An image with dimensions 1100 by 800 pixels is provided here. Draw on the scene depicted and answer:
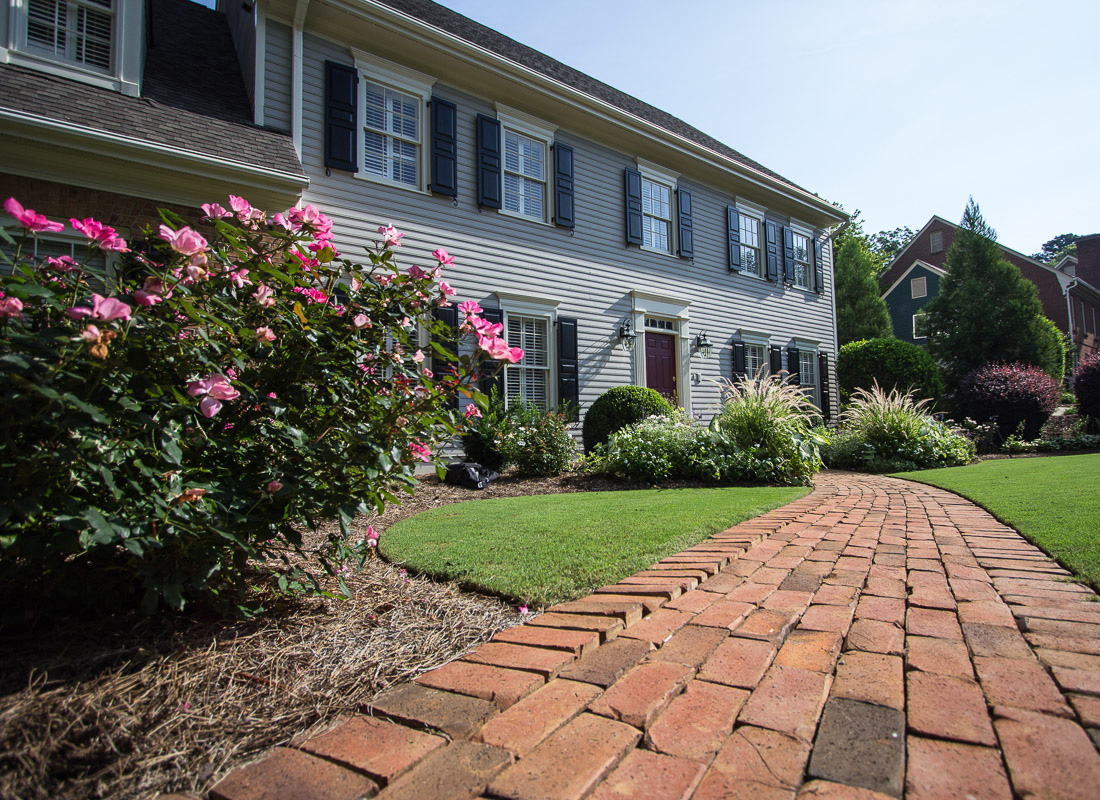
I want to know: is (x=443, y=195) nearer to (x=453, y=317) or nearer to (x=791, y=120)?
(x=453, y=317)

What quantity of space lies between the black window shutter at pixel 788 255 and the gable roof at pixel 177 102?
10920 mm

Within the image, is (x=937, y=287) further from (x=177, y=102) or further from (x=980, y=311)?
(x=177, y=102)

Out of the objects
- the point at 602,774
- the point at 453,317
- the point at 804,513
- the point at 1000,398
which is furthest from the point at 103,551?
the point at 1000,398

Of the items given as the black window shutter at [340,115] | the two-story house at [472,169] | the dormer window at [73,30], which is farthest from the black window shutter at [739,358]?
the dormer window at [73,30]

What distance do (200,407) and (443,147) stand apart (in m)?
7.45

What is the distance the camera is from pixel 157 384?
4.74ft

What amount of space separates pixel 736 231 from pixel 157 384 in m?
12.4

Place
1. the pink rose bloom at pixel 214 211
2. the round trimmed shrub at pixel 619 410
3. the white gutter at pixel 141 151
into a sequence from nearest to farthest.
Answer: the pink rose bloom at pixel 214 211 → the white gutter at pixel 141 151 → the round trimmed shrub at pixel 619 410

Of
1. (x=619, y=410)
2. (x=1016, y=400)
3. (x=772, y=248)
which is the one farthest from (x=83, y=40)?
(x=1016, y=400)

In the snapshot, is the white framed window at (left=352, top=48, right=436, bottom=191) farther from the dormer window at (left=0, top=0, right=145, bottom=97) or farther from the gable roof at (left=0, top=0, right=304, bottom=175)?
the dormer window at (left=0, top=0, right=145, bottom=97)

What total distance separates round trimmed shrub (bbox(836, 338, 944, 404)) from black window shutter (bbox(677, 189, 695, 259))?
5994 millimetres

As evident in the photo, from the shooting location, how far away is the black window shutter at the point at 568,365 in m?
8.96

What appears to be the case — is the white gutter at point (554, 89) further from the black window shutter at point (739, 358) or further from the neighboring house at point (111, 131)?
the black window shutter at point (739, 358)

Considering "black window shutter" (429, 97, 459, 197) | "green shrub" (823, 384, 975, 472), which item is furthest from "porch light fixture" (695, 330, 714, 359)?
"black window shutter" (429, 97, 459, 197)
